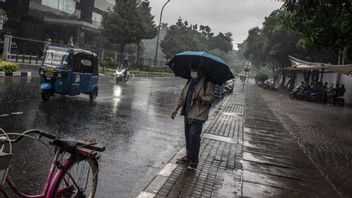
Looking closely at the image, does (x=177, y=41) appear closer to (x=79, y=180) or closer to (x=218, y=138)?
(x=218, y=138)

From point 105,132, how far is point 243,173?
371 cm

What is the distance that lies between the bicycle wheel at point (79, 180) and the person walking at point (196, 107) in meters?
2.84

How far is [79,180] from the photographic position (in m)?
4.30

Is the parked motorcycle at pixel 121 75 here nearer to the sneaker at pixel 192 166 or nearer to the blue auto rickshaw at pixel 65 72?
the blue auto rickshaw at pixel 65 72

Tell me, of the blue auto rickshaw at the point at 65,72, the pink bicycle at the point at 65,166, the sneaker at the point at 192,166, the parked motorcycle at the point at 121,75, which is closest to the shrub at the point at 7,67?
the parked motorcycle at the point at 121,75

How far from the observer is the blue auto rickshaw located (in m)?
14.2

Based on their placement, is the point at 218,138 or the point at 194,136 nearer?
the point at 194,136

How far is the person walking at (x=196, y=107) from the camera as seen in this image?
23.6 feet

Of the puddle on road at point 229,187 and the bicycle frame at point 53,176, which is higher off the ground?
the bicycle frame at point 53,176

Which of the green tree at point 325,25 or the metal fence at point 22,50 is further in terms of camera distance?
the metal fence at point 22,50

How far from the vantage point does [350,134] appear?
1477cm

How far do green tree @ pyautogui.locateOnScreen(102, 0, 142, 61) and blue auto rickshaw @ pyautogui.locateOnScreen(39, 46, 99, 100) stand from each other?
99.1 feet

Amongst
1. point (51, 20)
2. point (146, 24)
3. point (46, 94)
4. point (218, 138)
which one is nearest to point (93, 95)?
point (46, 94)

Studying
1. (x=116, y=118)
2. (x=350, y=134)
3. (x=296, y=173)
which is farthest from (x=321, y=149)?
(x=116, y=118)
